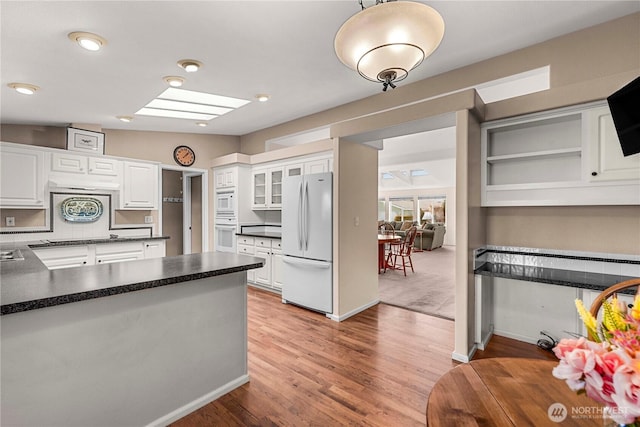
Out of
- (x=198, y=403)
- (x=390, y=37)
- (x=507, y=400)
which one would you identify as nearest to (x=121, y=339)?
(x=198, y=403)

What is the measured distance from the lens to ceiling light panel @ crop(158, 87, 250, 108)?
144 inches

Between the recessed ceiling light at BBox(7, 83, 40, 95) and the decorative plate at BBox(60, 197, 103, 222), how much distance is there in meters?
1.67

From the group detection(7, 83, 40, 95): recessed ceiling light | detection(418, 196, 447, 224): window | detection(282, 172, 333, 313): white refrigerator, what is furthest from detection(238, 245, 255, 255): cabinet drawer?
detection(418, 196, 447, 224): window

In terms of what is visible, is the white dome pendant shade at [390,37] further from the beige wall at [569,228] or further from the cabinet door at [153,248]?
the cabinet door at [153,248]

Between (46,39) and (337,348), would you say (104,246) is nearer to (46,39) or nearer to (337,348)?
(46,39)

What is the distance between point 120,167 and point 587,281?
5890 millimetres

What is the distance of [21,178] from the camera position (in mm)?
3840

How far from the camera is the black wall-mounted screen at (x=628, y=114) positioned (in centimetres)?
142

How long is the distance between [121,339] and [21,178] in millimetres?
3620

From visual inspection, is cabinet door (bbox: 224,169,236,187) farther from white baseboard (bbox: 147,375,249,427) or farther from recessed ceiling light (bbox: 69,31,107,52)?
white baseboard (bbox: 147,375,249,427)

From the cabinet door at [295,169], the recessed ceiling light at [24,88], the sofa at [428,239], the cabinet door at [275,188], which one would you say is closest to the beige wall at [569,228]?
the cabinet door at [295,169]

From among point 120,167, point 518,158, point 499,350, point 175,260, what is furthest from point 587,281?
point 120,167

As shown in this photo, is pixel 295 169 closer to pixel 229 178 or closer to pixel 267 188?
pixel 267 188

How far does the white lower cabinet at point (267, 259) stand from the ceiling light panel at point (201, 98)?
210 centimetres
